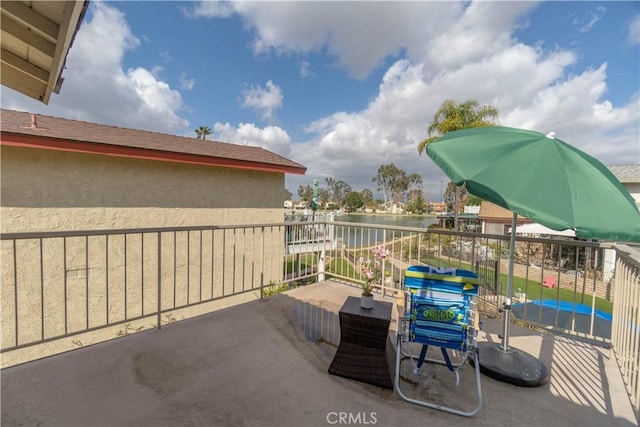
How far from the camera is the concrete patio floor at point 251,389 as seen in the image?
172 centimetres

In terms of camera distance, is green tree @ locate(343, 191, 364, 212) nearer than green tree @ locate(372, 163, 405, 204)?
No

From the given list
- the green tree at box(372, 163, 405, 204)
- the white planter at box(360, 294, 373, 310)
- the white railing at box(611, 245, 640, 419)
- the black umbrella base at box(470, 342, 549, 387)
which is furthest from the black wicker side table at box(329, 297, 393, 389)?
the green tree at box(372, 163, 405, 204)

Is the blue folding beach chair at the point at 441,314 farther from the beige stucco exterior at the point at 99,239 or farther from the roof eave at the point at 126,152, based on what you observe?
the roof eave at the point at 126,152

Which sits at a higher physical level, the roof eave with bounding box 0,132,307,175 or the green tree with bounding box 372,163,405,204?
the green tree with bounding box 372,163,405,204

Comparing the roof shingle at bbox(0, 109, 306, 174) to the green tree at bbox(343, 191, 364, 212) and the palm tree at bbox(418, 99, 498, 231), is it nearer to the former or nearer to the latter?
the palm tree at bbox(418, 99, 498, 231)

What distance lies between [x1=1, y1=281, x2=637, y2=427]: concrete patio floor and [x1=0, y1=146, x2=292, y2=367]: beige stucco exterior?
1.49 m

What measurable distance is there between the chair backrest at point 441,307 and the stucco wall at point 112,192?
5.83 meters

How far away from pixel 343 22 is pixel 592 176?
554 centimetres

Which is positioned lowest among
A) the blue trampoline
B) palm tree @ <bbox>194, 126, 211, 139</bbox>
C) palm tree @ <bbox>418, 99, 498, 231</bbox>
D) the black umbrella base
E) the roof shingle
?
the blue trampoline

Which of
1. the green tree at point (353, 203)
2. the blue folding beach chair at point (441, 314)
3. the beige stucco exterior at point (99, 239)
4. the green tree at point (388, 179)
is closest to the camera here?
the blue folding beach chair at point (441, 314)

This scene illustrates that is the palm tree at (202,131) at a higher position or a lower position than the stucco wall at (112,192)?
higher

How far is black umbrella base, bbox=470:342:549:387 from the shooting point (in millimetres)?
2105

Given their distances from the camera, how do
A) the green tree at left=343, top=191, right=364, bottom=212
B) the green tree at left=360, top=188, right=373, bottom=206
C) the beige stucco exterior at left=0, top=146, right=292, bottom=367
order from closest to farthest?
the beige stucco exterior at left=0, top=146, right=292, bottom=367 < the green tree at left=343, top=191, right=364, bottom=212 < the green tree at left=360, top=188, right=373, bottom=206

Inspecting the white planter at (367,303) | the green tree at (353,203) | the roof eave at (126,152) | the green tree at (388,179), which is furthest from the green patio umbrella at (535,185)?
the green tree at (353,203)
